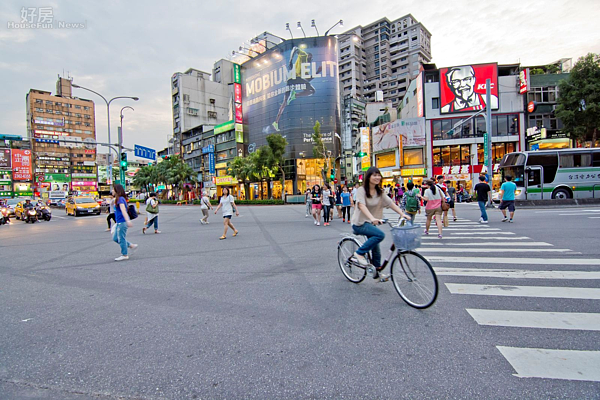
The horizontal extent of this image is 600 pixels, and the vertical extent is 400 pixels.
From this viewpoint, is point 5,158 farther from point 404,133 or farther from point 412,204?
point 412,204

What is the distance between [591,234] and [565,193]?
14.6 m

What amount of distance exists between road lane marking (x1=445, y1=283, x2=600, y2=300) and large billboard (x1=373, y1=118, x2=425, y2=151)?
37186mm

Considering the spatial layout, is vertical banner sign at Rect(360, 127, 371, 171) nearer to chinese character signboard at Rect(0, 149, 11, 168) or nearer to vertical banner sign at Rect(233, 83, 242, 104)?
vertical banner sign at Rect(233, 83, 242, 104)

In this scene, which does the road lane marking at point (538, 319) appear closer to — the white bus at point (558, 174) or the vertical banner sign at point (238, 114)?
the white bus at point (558, 174)

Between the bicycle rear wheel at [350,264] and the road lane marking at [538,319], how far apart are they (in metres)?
1.59

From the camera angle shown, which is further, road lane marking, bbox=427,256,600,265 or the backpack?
the backpack

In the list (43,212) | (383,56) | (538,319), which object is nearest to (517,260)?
(538,319)

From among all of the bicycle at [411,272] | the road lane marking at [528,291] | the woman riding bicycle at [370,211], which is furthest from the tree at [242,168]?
the bicycle at [411,272]

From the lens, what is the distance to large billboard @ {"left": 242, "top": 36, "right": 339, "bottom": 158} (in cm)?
5178

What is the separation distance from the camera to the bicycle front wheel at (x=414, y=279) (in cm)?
374

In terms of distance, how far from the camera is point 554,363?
263cm

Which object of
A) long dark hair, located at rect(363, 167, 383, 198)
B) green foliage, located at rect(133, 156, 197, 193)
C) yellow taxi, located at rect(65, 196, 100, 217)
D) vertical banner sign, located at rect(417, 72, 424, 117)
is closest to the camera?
long dark hair, located at rect(363, 167, 383, 198)

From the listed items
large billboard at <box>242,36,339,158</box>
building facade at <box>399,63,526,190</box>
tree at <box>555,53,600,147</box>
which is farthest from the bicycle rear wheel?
large billboard at <box>242,36,339,158</box>

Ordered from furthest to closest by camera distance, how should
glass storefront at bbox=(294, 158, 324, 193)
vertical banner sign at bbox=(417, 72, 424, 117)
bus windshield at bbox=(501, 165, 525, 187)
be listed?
glass storefront at bbox=(294, 158, 324, 193), vertical banner sign at bbox=(417, 72, 424, 117), bus windshield at bbox=(501, 165, 525, 187)
